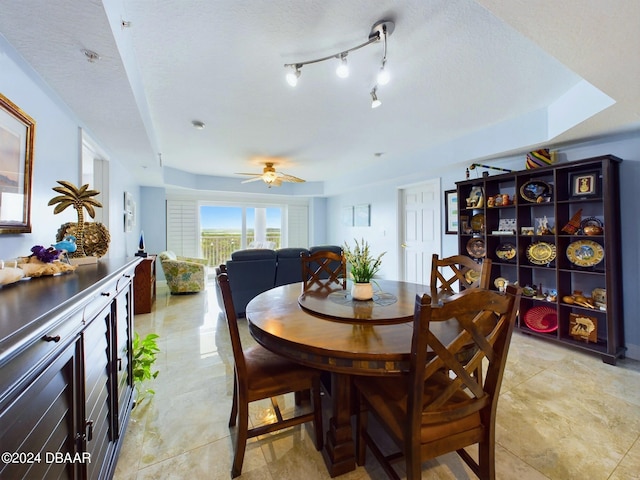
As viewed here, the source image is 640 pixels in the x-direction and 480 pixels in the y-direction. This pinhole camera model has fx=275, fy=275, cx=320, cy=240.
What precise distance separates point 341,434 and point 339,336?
1.95 ft

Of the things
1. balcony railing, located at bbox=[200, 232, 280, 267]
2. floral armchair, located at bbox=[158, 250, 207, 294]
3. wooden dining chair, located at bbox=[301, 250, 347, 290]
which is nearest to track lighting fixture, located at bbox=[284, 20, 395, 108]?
wooden dining chair, located at bbox=[301, 250, 347, 290]

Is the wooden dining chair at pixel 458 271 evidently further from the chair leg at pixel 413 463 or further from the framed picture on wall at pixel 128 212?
the framed picture on wall at pixel 128 212

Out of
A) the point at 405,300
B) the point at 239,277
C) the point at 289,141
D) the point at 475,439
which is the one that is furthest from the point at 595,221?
the point at 239,277

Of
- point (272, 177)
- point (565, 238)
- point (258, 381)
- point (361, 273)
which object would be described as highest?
point (272, 177)

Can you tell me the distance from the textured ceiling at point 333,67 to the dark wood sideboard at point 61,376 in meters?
1.19

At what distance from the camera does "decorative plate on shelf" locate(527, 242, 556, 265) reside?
9.40 feet

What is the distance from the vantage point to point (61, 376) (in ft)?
2.66

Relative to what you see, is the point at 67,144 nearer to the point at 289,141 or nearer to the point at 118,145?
the point at 118,145

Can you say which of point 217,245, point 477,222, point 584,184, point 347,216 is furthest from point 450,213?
point 217,245

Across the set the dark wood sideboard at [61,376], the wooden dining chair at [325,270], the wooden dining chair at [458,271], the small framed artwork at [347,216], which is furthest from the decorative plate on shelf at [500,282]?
the dark wood sideboard at [61,376]

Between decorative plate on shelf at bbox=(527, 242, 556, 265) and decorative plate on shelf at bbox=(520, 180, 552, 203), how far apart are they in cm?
49

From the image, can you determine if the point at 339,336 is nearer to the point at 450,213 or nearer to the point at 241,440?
the point at 241,440

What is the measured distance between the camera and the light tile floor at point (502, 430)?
1395 mm

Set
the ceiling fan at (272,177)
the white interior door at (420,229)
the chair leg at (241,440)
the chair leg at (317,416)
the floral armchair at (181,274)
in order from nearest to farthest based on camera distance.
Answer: the chair leg at (241,440) → the chair leg at (317,416) → the white interior door at (420,229) → the ceiling fan at (272,177) → the floral armchair at (181,274)
